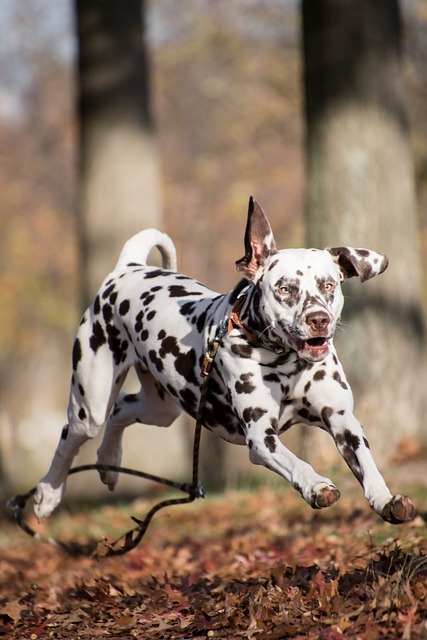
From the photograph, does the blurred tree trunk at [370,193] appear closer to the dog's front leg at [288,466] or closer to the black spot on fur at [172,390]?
the black spot on fur at [172,390]

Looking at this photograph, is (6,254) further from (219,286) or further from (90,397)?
(90,397)

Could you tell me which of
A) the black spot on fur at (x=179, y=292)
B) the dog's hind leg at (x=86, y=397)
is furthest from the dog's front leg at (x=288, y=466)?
the dog's hind leg at (x=86, y=397)

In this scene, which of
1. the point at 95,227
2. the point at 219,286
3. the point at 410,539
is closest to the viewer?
the point at 410,539

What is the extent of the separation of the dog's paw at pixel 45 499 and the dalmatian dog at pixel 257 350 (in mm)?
694

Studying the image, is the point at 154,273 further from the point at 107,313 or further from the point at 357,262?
the point at 357,262

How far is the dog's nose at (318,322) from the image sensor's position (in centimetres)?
473

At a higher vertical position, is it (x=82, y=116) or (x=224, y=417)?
(x=82, y=116)

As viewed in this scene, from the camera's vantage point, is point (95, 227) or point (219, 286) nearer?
point (95, 227)

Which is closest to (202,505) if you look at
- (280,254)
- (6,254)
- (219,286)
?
(280,254)

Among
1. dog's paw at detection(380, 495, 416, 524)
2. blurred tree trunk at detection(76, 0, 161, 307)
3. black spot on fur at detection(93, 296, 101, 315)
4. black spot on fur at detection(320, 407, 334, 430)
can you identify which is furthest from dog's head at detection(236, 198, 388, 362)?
blurred tree trunk at detection(76, 0, 161, 307)

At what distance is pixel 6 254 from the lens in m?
32.8

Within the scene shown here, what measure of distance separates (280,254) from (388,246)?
16.1ft

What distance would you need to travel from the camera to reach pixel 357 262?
5184mm

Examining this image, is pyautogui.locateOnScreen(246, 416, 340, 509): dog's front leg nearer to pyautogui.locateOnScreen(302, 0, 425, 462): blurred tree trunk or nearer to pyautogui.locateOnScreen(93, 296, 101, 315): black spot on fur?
pyautogui.locateOnScreen(93, 296, 101, 315): black spot on fur
